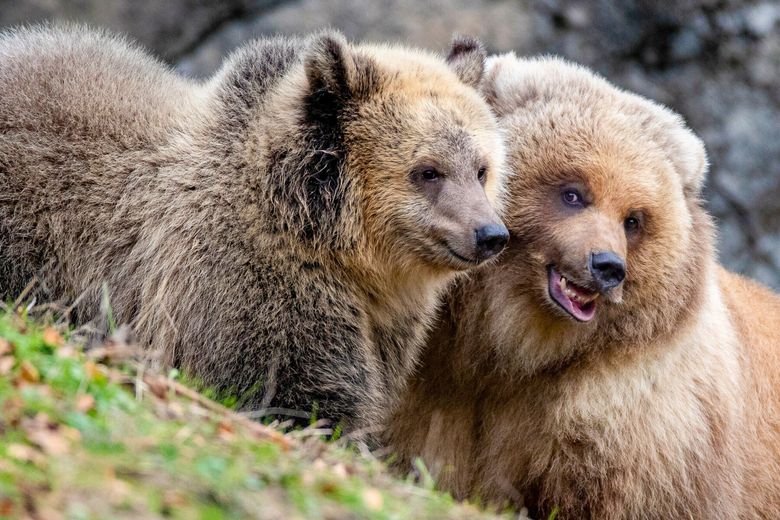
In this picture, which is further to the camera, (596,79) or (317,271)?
(596,79)

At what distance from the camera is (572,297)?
225 inches

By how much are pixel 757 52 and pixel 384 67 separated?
7280 millimetres

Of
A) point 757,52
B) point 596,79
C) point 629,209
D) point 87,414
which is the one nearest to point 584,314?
point 629,209

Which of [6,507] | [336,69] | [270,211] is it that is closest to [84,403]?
[6,507]

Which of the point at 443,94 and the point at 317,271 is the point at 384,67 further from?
the point at 317,271

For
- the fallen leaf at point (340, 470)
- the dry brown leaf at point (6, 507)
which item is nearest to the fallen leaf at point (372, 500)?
the fallen leaf at point (340, 470)

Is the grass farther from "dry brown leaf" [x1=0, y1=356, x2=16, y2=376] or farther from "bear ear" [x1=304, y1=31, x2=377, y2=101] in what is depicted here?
"bear ear" [x1=304, y1=31, x2=377, y2=101]

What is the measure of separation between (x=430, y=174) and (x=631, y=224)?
1123 millimetres

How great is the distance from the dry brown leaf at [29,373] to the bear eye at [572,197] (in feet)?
9.53

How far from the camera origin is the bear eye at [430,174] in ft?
18.6

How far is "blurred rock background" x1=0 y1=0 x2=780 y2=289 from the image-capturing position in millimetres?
11750

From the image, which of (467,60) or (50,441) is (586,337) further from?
(50,441)

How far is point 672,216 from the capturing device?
19.6 feet

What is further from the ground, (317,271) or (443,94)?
(443,94)
